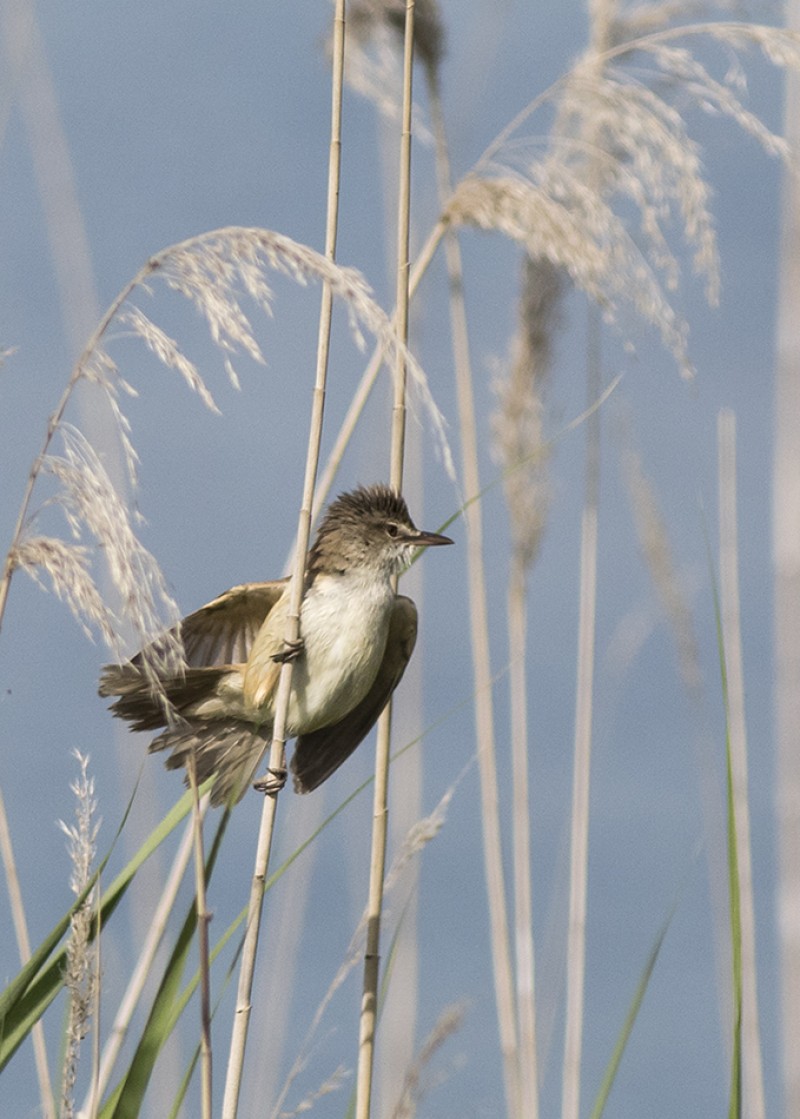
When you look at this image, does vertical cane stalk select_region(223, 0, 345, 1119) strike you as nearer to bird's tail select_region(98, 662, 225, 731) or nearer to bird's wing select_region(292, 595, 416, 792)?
bird's tail select_region(98, 662, 225, 731)

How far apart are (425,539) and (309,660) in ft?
1.29

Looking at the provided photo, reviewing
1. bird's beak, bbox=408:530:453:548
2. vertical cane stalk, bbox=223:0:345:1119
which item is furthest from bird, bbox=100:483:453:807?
vertical cane stalk, bbox=223:0:345:1119

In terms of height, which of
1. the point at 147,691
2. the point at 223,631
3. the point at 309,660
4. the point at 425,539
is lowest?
the point at 147,691

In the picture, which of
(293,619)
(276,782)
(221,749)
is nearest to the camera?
(276,782)

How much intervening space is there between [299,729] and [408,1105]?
787 millimetres

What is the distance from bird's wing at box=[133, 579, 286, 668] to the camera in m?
2.84

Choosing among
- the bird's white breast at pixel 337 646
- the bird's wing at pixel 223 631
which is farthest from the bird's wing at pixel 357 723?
the bird's wing at pixel 223 631

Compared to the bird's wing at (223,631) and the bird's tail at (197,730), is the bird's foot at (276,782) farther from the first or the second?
the bird's wing at (223,631)

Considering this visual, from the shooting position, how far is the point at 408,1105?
2330mm

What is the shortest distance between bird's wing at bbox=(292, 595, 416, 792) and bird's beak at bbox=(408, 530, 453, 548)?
21 cm

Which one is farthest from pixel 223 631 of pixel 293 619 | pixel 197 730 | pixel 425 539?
pixel 293 619

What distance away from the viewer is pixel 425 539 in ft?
9.19

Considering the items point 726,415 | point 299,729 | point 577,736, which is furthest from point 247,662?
point 726,415

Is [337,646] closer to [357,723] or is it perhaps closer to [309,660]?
[309,660]
